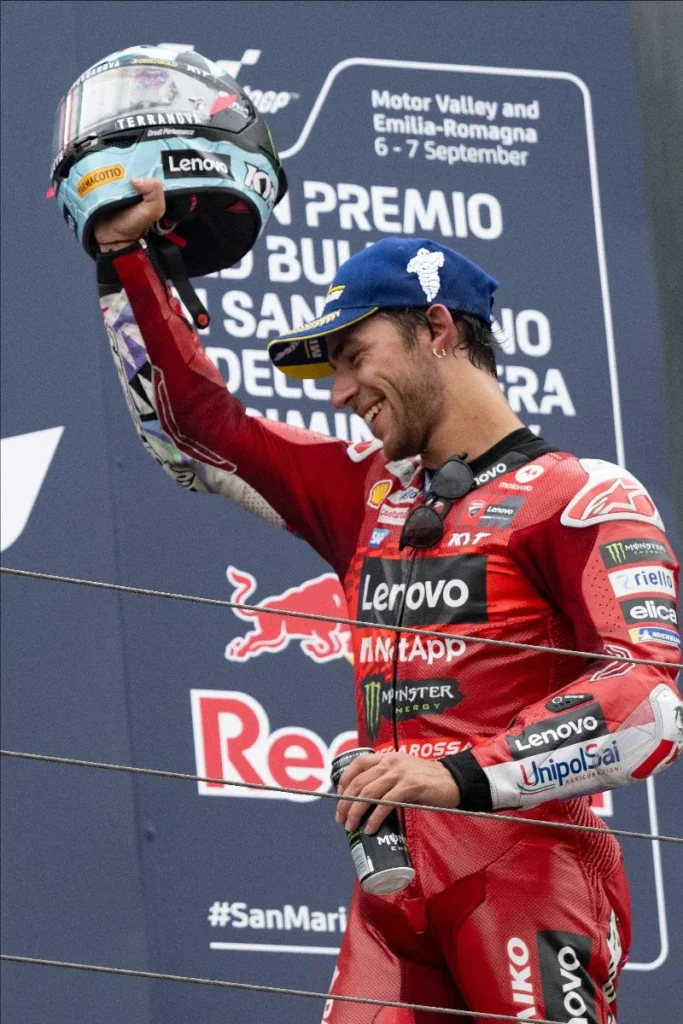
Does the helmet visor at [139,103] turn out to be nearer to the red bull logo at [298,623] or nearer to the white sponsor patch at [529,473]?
the white sponsor patch at [529,473]

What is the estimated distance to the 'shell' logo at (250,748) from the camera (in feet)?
14.0

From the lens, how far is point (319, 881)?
13.9 ft

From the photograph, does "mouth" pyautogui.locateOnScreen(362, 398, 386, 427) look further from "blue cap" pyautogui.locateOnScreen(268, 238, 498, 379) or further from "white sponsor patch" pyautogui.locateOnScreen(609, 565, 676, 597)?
"white sponsor patch" pyautogui.locateOnScreen(609, 565, 676, 597)

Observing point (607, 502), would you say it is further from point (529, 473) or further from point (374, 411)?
point (374, 411)

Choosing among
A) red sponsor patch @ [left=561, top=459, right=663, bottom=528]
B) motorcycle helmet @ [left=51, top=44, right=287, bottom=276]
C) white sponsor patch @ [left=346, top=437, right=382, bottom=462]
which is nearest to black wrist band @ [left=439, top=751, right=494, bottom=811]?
red sponsor patch @ [left=561, top=459, right=663, bottom=528]

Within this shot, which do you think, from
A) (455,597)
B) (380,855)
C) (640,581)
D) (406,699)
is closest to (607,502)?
(640,581)

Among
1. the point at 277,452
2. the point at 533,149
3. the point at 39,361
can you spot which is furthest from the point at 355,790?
the point at 533,149

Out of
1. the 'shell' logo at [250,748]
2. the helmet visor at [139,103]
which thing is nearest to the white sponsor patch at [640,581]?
the helmet visor at [139,103]

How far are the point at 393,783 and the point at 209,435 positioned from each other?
82 cm

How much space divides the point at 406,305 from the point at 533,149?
1790 millimetres

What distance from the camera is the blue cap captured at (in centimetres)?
330

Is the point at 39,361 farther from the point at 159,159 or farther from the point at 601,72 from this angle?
the point at 601,72

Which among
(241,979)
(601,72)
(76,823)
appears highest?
(601,72)

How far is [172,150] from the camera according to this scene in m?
3.31
